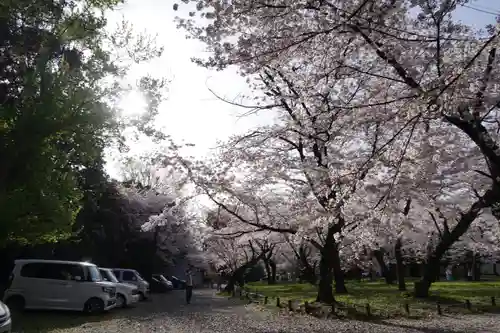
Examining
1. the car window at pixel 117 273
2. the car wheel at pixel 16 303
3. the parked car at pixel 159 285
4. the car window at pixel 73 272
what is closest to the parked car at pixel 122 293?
the car window at pixel 73 272

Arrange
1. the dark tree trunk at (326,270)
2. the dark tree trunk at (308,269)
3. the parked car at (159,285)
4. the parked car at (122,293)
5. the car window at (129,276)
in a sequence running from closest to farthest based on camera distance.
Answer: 1. the dark tree trunk at (326,270)
2. the parked car at (122,293)
3. the car window at (129,276)
4. the dark tree trunk at (308,269)
5. the parked car at (159,285)

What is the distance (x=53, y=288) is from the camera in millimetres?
13570

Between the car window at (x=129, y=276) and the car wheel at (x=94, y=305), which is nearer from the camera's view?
the car wheel at (x=94, y=305)

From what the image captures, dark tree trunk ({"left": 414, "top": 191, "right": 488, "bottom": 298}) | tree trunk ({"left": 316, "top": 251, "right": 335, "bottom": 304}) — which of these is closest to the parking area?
tree trunk ({"left": 316, "top": 251, "right": 335, "bottom": 304})

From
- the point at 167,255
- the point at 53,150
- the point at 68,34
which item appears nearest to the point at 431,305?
the point at 53,150

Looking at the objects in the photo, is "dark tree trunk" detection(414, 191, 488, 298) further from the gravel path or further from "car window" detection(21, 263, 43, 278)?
"car window" detection(21, 263, 43, 278)

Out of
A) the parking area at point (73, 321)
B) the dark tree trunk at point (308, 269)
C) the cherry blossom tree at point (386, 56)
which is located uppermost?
the cherry blossom tree at point (386, 56)

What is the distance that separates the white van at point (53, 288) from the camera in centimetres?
1352

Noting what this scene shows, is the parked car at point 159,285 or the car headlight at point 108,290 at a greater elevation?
the car headlight at point 108,290

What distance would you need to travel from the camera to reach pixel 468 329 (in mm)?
10727

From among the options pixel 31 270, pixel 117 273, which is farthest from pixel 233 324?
pixel 117 273

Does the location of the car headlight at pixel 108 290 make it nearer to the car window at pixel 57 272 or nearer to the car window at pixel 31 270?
the car window at pixel 57 272

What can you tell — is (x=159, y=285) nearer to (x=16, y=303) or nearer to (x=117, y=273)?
(x=117, y=273)

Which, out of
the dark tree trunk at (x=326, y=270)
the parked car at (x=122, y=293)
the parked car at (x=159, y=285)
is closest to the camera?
the dark tree trunk at (x=326, y=270)
